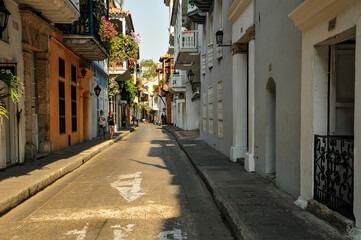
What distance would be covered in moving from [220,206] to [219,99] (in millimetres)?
7649

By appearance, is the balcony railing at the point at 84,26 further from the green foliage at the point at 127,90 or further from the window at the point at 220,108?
the green foliage at the point at 127,90

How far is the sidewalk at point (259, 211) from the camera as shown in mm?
3984

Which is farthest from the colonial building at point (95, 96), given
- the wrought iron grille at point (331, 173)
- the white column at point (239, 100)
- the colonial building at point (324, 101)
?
the wrought iron grille at point (331, 173)

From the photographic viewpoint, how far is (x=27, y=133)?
1028 cm

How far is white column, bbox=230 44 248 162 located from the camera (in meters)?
9.72

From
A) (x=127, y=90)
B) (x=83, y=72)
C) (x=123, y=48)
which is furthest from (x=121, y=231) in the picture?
(x=127, y=90)

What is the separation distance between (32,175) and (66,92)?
7.29 m

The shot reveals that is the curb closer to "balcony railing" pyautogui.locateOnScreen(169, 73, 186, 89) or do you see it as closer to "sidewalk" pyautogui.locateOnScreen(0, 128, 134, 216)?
"sidewalk" pyautogui.locateOnScreen(0, 128, 134, 216)

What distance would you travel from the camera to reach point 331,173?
14.4 ft

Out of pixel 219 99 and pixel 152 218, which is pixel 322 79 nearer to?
pixel 152 218

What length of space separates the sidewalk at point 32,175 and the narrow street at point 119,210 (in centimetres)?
16

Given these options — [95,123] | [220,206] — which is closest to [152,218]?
[220,206]

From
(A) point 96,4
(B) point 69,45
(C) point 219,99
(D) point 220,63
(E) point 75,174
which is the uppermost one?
(A) point 96,4

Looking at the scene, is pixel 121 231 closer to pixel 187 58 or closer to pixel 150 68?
pixel 187 58
